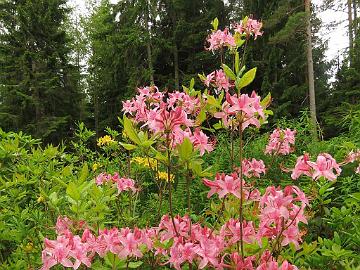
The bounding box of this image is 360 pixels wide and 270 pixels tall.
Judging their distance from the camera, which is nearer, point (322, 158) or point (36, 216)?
point (322, 158)

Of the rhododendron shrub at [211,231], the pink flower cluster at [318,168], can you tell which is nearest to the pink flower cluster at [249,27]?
the rhododendron shrub at [211,231]

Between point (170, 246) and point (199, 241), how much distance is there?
0.09 m

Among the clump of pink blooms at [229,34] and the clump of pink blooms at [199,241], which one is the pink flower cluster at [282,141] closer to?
the clump of pink blooms at [229,34]

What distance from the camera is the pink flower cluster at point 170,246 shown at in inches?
45.3

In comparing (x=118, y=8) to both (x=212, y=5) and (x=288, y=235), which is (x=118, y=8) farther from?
(x=288, y=235)

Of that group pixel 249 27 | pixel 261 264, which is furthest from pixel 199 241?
pixel 249 27

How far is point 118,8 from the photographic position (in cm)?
1700

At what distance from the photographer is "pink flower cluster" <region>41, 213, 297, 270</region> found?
3.78 feet

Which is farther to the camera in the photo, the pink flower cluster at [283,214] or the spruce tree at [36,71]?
the spruce tree at [36,71]

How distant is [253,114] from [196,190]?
2.35 metres

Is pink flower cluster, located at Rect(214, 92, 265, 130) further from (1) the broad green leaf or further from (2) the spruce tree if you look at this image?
(2) the spruce tree

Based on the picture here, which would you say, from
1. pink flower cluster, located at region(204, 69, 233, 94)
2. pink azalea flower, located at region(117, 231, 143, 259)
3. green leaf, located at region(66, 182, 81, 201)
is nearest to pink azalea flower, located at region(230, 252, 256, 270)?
pink azalea flower, located at region(117, 231, 143, 259)

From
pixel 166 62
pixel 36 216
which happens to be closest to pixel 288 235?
pixel 36 216

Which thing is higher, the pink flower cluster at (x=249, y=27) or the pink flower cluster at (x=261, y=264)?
the pink flower cluster at (x=249, y=27)
